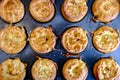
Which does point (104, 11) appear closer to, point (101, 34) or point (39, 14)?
point (101, 34)

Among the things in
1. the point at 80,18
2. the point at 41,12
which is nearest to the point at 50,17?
the point at 41,12

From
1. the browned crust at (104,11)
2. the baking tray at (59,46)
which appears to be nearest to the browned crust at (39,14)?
the baking tray at (59,46)

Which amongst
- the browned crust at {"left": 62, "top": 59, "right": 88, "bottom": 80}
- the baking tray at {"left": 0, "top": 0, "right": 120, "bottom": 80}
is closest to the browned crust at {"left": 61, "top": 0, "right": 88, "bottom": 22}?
the baking tray at {"left": 0, "top": 0, "right": 120, "bottom": 80}

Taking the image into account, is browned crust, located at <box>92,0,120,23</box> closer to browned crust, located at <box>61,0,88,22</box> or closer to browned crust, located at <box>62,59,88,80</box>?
browned crust, located at <box>61,0,88,22</box>

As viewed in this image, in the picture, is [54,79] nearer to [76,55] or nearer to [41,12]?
[76,55]

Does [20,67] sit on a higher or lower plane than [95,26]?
lower

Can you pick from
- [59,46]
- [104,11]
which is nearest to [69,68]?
[59,46]

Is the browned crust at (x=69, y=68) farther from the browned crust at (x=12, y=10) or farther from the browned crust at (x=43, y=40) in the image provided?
the browned crust at (x=12, y=10)
